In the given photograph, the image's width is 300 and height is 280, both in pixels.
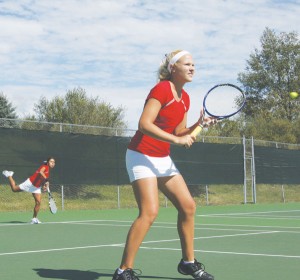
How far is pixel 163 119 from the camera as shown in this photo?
18.1 feet

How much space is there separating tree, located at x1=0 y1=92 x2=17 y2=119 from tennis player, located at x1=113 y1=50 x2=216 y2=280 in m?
25.6

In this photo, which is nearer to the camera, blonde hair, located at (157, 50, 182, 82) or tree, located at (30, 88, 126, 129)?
blonde hair, located at (157, 50, 182, 82)

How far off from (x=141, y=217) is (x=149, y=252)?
280cm

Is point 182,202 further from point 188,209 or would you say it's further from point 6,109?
point 6,109

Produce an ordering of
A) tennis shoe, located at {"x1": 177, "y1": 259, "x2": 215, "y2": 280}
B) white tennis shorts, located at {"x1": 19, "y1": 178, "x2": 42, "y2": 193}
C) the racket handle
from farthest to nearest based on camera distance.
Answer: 1. white tennis shorts, located at {"x1": 19, "y1": 178, "x2": 42, "y2": 193}
2. tennis shoe, located at {"x1": 177, "y1": 259, "x2": 215, "y2": 280}
3. the racket handle

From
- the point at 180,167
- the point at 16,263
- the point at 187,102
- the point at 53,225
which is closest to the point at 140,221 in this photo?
the point at 187,102

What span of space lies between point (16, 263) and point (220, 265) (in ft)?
6.67

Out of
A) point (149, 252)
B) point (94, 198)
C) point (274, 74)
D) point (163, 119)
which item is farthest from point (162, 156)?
point (274, 74)

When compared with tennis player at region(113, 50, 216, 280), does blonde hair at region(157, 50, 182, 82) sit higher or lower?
higher

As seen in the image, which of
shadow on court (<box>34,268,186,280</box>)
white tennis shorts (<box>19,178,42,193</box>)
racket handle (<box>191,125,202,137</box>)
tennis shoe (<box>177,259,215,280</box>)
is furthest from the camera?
white tennis shorts (<box>19,178,42,193</box>)

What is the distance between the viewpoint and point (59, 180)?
59.7 feet

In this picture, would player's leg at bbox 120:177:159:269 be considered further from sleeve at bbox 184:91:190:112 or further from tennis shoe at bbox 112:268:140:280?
sleeve at bbox 184:91:190:112

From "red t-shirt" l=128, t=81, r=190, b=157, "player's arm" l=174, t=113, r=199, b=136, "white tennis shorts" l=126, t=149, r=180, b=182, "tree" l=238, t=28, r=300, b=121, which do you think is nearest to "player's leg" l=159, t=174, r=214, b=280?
"white tennis shorts" l=126, t=149, r=180, b=182

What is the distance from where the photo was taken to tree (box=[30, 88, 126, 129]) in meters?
36.9
